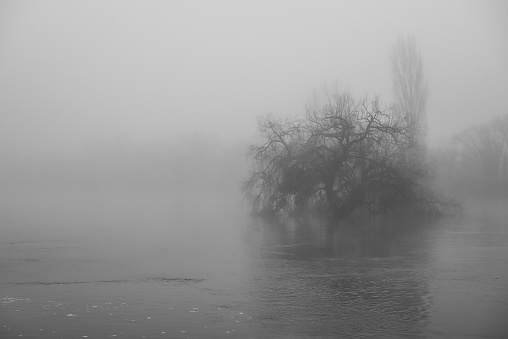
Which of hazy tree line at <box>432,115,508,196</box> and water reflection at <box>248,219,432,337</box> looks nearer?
water reflection at <box>248,219,432,337</box>

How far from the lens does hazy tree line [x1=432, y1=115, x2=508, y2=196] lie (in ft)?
259

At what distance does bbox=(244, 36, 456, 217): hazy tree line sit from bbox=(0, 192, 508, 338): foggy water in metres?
8.67

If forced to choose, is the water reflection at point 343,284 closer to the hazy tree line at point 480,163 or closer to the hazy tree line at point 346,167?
the hazy tree line at point 346,167

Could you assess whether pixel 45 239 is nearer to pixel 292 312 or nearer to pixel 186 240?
pixel 186 240

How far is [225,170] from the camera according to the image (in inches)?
4316

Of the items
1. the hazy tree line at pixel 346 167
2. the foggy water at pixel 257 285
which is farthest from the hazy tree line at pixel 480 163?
the foggy water at pixel 257 285

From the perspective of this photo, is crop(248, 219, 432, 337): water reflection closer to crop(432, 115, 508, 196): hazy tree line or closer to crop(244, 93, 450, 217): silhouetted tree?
crop(244, 93, 450, 217): silhouetted tree

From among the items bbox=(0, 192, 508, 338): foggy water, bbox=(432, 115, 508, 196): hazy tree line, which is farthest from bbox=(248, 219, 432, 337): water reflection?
bbox=(432, 115, 508, 196): hazy tree line

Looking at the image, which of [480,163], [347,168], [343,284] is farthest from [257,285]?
[480,163]

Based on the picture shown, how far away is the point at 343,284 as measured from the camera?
58.9ft

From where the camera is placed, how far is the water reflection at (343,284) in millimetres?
13128

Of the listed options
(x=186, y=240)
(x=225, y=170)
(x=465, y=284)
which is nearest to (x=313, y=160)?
(x=186, y=240)

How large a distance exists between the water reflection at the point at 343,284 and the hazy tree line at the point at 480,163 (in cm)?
4851

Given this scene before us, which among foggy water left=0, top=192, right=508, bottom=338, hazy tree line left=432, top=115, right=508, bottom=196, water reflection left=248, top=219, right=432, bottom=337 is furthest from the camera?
hazy tree line left=432, top=115, right=508, bottom=196
